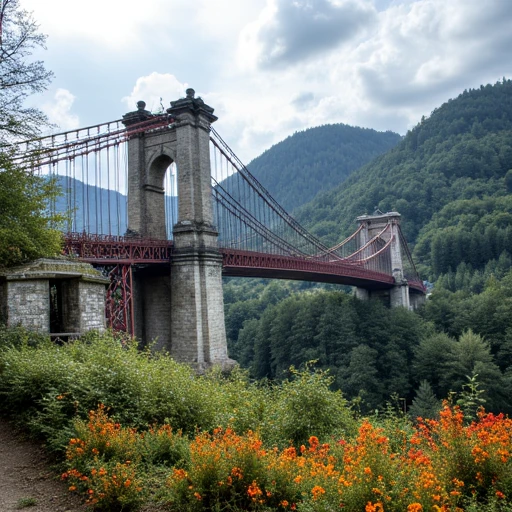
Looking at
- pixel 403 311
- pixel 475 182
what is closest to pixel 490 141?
pixel 475 182

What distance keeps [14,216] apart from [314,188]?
505ft

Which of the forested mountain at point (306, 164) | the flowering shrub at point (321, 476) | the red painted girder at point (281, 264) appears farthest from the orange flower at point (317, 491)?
the forested mountain at point (306, 164)

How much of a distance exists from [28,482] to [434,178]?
99.2 metres

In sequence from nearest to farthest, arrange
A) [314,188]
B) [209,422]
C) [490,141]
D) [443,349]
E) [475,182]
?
1. [209,422]
2. [443,349]
3. [475,182]
4. [490,141]
5. [314,188]

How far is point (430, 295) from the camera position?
47.8m

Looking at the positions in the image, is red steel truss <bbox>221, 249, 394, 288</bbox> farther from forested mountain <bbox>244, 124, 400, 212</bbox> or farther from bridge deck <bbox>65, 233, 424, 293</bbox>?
forested mountain <bbox>244, 124, 400, 212</bbox>

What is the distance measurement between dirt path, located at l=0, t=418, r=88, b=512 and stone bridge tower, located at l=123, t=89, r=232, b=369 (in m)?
12.3

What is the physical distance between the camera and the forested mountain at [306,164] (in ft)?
528

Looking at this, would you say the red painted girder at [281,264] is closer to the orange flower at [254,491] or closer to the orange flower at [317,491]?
the orange flower at [254,491]

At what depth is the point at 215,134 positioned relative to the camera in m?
22.9

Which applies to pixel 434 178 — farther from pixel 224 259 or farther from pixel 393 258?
pixel 224 259

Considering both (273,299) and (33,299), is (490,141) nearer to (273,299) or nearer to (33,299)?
(273,299)

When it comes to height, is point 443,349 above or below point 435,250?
below

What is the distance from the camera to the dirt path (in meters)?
4.62
